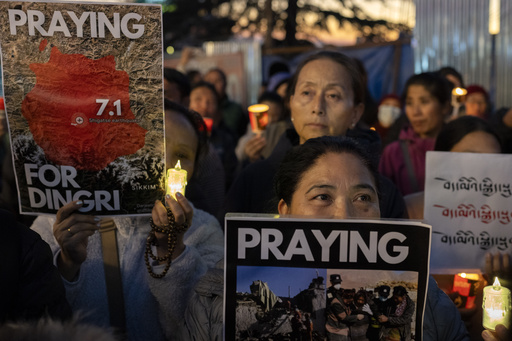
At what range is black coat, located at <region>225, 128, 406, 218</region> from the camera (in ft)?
10.4

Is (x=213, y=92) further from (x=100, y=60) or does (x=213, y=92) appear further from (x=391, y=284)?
(x=391, y=284)

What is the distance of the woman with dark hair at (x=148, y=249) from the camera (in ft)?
7.12

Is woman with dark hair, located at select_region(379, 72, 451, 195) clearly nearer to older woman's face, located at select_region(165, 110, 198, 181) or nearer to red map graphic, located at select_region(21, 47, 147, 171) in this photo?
older woman's face, located at select_region(165, 110, 198, 181)

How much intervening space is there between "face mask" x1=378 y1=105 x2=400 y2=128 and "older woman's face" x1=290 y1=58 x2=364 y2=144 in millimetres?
4649

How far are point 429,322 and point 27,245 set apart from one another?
52.1 inches

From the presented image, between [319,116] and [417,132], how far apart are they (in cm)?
186

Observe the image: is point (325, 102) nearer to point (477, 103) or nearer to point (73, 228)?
point (73, 228)

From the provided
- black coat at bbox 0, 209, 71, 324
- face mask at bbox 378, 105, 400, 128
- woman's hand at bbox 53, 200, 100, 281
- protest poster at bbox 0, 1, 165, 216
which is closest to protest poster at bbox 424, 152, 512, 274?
protest poster at bbox 0, 1, 165, 216

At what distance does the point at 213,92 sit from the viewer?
259 inches

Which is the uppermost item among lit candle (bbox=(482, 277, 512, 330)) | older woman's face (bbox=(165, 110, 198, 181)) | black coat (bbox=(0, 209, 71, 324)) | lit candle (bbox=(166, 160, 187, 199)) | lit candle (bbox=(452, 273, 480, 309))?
older woman's face (bbox=(165, 110, 198, 181))

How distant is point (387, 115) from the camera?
25.7 ft

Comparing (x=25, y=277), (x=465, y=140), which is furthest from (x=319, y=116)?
(x=25, y=277)

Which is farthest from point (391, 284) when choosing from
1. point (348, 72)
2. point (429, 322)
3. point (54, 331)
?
point (348, 72)

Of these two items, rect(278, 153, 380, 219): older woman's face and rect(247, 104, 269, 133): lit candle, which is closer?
rect(278, 153, 380, 219): older woman's face
